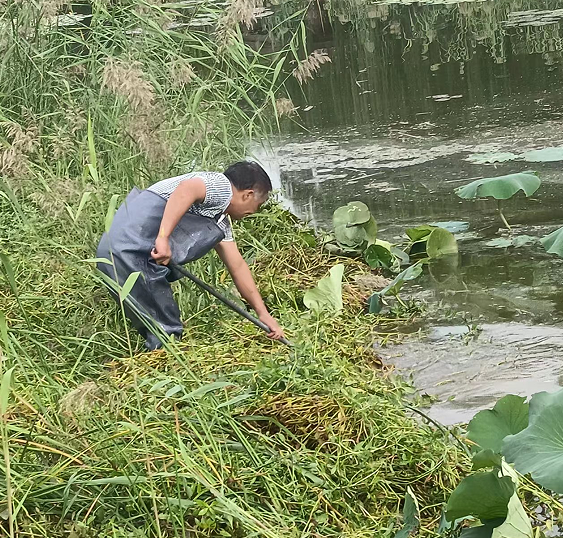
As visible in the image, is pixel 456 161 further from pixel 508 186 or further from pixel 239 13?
pixel 239 13

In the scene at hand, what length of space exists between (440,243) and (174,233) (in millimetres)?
1558

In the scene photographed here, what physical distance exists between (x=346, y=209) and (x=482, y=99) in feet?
9.91

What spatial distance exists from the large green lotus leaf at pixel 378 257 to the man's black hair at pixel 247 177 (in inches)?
46.1

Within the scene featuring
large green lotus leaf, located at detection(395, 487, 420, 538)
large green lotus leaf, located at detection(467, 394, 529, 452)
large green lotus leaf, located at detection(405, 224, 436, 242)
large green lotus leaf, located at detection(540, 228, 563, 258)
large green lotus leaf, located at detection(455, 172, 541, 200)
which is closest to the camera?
large green lotus leaf, located at detection(395, 487, 420, 538)

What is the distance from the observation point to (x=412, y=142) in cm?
667

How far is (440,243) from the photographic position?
4711 mm

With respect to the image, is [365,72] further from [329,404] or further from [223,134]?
[329,404]

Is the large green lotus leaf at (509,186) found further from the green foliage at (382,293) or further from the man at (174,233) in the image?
the man at (174,233)

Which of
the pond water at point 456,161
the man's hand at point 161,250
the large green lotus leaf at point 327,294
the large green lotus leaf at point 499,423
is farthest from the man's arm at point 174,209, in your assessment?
the large green lotus leaf at point 499,423

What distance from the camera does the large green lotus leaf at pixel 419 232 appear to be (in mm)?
4789

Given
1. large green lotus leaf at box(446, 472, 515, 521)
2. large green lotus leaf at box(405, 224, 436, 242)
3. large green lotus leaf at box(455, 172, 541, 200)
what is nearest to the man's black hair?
large green lotus leaf at box(405, 224, 436, 242)

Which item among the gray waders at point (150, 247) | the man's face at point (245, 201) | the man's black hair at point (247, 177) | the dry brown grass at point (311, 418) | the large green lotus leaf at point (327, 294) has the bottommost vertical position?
the large green lotus leaf at point (327, 294)

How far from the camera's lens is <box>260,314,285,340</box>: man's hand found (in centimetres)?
360

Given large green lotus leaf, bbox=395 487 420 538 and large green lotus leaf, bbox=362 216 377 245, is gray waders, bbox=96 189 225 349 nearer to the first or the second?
large green lotus leaf, bbox=362 216 377 245
